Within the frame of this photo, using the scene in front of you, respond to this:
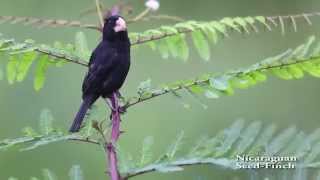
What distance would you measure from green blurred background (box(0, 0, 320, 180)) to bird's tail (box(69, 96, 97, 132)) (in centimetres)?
203

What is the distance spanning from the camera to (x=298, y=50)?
4.96 feet

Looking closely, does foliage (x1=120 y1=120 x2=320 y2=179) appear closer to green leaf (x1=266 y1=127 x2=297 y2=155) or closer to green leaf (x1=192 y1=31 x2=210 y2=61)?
green leaf (x1=266 y1=127 x2=297 y2=155)

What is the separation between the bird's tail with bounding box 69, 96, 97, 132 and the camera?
5.50ft

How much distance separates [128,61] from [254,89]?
319cm

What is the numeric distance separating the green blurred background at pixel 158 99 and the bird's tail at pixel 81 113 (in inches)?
80.0

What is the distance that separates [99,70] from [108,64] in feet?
0.19

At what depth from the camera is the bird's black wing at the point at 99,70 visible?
1.91m

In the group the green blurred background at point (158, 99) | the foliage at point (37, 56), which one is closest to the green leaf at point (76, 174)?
the foliage at point (37, 56)

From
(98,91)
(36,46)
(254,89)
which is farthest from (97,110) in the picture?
(254,89)

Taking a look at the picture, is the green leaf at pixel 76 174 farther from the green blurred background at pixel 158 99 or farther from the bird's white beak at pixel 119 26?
the green blurred background at pixel 158 99

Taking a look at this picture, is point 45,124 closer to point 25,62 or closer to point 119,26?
point 25,62

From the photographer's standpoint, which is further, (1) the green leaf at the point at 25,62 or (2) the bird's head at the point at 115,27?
(2) the bird's head at the point at 115,27

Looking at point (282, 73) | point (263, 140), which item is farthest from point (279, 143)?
point (282, 73)

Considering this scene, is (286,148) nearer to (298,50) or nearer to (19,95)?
(298,50)
